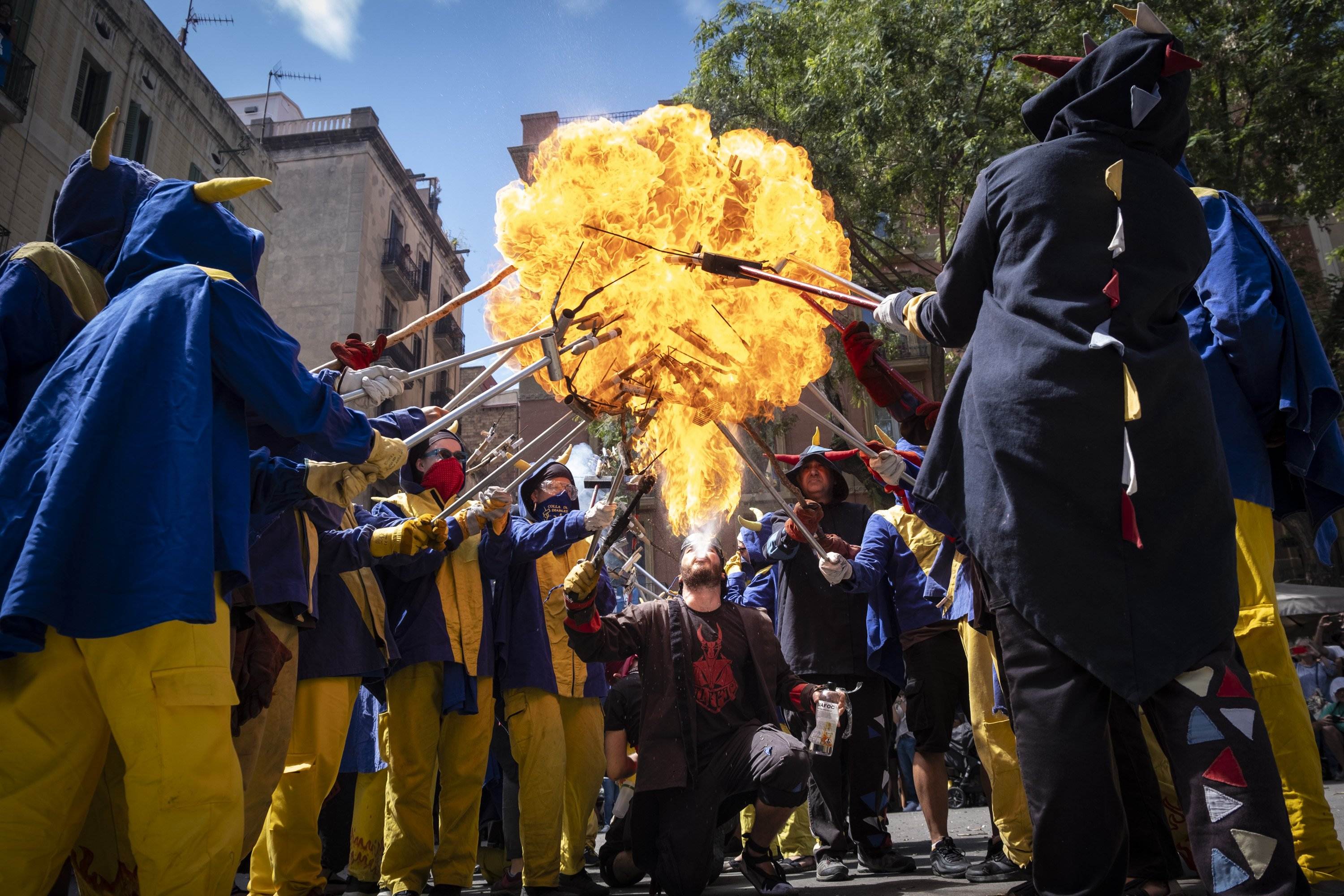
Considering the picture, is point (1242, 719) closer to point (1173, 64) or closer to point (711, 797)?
point (1173, 64)

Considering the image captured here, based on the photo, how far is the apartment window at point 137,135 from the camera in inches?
736

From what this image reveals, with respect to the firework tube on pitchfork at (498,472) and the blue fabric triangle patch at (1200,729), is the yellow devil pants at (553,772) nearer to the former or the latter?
the firework tube on pitchfork at (498,472)

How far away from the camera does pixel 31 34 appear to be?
16297 millimetres

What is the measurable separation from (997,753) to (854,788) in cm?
143

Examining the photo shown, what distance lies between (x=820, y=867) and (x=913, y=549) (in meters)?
2.06

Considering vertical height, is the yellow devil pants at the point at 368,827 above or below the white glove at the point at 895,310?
below

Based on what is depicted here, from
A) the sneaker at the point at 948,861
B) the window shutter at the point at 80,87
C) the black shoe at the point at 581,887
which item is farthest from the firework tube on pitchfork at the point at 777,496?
the window shutter at the point at 80,87

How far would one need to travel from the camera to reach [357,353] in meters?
5.27

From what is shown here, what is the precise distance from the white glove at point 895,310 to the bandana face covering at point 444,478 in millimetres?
3241

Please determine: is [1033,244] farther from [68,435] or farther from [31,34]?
[31,34]

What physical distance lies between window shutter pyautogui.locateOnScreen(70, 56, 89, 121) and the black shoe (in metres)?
17.4

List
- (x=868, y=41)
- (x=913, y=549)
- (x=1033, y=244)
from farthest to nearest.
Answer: (x=868, y=41)
(x=913, y=549)
(x=1033, y=244)

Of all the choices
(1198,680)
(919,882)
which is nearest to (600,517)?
(919,882)

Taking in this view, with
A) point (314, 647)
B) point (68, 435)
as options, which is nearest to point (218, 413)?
point (68, 435)
